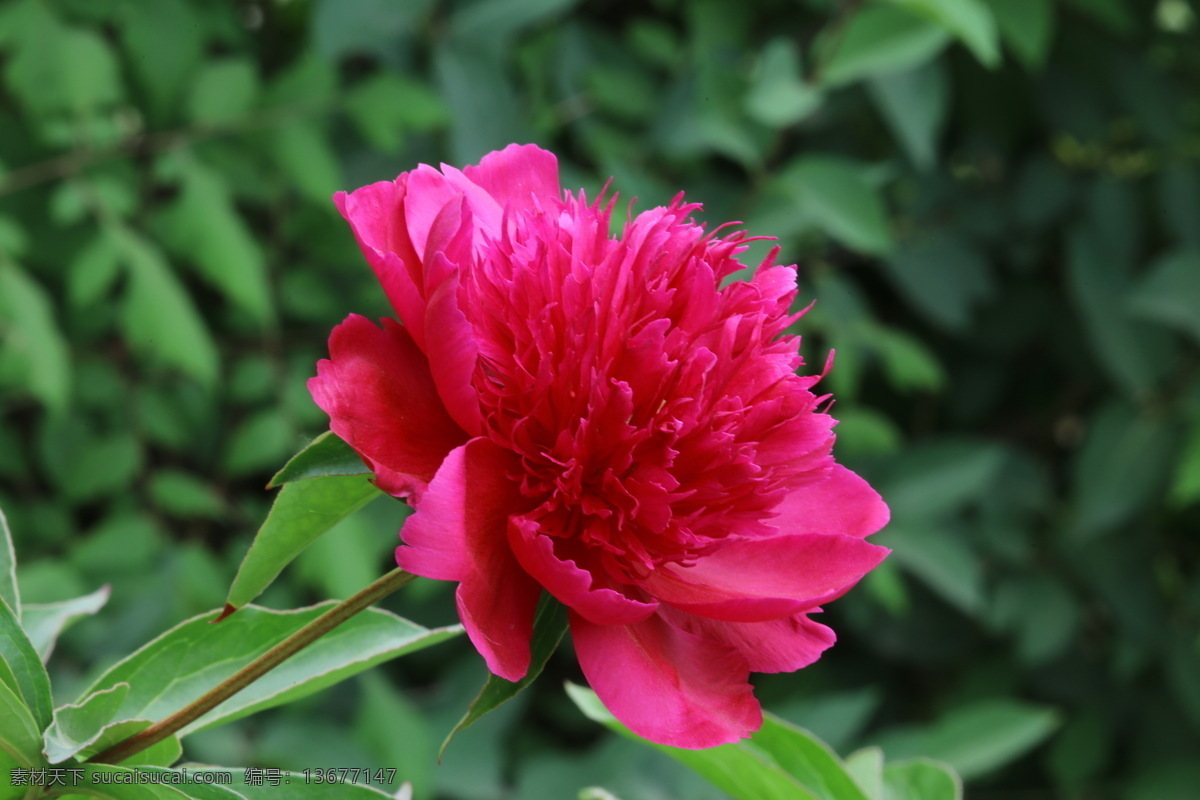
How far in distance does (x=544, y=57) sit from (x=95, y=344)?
50 cm

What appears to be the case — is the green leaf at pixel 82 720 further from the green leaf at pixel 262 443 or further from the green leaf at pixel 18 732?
the green leaf at pixel 262 443

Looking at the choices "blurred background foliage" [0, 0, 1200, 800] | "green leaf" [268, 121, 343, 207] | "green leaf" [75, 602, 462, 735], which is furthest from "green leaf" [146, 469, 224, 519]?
"green leaf" [75, 602, 462, 735]

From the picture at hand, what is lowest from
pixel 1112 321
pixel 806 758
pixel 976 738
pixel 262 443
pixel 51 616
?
pixel 976 738

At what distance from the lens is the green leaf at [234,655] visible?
16.1 inches

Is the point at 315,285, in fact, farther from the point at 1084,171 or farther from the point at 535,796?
the point at 1084,171

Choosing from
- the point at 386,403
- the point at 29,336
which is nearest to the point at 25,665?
the point at 386,403

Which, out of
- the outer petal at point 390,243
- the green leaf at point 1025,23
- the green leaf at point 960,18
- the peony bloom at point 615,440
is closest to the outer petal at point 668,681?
the peony bloom at point 615,440

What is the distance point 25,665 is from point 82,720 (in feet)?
0.08

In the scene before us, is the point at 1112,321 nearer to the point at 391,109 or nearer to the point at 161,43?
the point at 391,109

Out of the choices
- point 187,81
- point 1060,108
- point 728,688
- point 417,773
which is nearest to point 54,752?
point 728,688

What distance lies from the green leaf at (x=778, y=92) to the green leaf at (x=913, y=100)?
0.34ft

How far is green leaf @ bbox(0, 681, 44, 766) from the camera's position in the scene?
0.35 meters

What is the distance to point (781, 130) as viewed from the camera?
Answer: 3.78 ft

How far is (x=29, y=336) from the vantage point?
36.5 inches
